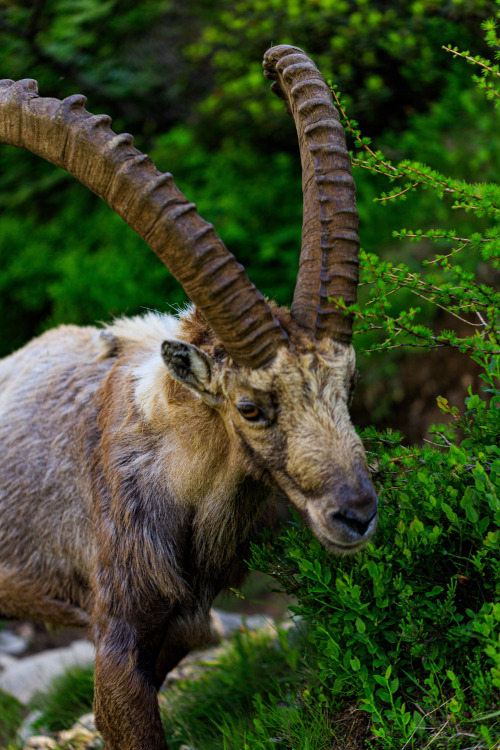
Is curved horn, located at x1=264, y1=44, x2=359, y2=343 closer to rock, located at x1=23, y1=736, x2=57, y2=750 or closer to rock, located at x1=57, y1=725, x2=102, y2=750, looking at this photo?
rock, located at x1=57, y1=725, x2=102, y2=750

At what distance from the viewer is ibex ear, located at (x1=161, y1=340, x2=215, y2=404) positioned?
402cm

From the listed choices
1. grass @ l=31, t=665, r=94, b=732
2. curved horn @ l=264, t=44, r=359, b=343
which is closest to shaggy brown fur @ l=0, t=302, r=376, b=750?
curved horn @ l=264, t=44, r=359, b=343

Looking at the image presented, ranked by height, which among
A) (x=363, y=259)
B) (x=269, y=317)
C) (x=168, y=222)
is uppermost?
(x=363, y=259)

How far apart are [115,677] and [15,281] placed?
10265mm

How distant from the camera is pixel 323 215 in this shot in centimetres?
414

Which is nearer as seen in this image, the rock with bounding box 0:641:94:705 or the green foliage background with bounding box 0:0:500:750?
the green foliage background with bounding box 0:0:500:750

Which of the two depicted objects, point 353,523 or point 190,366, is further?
point 190,366

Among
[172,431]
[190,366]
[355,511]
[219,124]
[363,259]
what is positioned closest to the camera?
[355,511]

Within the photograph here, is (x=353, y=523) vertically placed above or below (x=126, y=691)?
above

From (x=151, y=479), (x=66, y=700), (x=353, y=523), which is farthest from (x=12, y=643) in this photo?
(x=353, y=523)

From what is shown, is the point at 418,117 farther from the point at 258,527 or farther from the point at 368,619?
the point at 368,619

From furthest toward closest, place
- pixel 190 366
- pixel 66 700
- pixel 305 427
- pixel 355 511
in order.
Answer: pixel 66 700 → pixel 190 366 → pixel 305 427 → pixel 355 511

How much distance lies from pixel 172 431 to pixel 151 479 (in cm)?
32

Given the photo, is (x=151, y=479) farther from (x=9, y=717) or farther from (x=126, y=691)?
(x=9, y=717)
